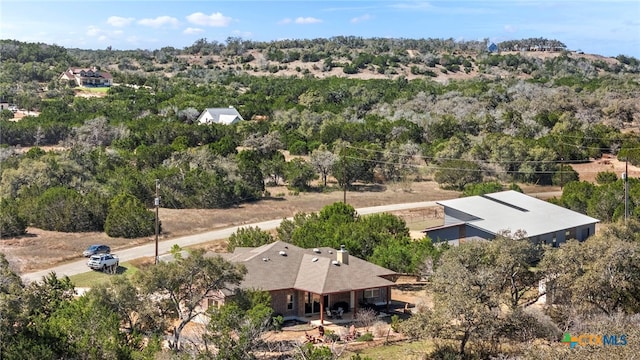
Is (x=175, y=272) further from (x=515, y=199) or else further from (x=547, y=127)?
(x=547, y=127)

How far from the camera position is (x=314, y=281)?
1082 inches

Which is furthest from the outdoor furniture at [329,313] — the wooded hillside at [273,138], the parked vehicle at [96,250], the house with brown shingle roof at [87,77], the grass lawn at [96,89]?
the house with brown shingle roof at [87,77]

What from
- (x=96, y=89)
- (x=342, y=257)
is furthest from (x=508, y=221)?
(x=96, y=89)

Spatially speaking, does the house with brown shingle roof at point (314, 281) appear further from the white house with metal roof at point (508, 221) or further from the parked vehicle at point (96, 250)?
the white house with metal roof at point (508, 221)

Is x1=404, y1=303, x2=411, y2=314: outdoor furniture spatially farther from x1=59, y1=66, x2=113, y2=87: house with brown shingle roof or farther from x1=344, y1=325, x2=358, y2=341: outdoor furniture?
x1=59, y1=66, x2=113, y2=87: house with brown shingle roof

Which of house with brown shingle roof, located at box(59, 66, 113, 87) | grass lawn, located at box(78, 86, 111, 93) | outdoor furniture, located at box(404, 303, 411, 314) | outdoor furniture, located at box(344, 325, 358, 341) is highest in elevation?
house with brown shingle roof, located at box(59, 66, 113, 87)

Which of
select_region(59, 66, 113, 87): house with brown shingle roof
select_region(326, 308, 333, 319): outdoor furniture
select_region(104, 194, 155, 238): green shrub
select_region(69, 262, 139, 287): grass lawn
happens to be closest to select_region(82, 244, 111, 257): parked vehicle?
select_region(69, 262, 139, 287): grass lawn

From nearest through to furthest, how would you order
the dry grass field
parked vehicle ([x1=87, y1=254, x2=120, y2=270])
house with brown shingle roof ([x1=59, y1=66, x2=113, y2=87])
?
parked vehicle ([x1=87, y1=254, x2=120, y2=270]) → the dry grass field → house with brown shingle roof ([x1=59, y1=66, x2=113, y2=87])

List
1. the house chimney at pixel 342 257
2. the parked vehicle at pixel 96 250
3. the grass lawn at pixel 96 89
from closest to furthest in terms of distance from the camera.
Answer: the house chimney at pixel 342 257, the parked vehicle at pixel 96 250, the grass lawn at pixel 96 89

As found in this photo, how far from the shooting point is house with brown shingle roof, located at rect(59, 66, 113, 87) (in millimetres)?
117500

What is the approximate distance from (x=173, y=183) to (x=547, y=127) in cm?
4553

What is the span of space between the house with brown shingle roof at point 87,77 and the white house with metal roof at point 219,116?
134 ft

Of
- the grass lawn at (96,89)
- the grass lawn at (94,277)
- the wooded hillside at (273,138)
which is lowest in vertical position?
the grass lawn at (94,277)

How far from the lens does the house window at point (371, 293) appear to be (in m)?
28.7
